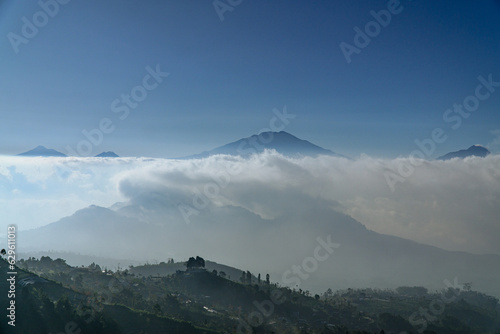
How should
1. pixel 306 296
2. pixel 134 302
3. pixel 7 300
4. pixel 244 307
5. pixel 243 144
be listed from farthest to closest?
pixel 243 144 → pixel 306 296 → pixel 244 307 → pixel 134 302 → pixel 7 300

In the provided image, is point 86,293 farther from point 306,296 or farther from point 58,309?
point 306,296

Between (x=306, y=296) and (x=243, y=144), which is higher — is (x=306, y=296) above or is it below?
below

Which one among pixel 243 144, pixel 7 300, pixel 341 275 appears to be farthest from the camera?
pixel 243 144

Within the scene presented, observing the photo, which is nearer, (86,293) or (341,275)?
(86,293)

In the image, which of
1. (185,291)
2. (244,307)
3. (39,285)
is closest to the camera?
(39,285)

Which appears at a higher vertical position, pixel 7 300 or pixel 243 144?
pixel 243 144

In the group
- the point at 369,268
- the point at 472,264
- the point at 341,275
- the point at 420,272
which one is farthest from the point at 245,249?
the point at 472,264

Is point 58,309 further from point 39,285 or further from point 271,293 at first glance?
point 271,293

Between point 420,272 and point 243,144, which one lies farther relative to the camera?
point 243,144

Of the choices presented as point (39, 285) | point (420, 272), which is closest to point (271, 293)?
point (39, 285)

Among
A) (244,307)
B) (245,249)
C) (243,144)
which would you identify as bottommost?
(244,307)
